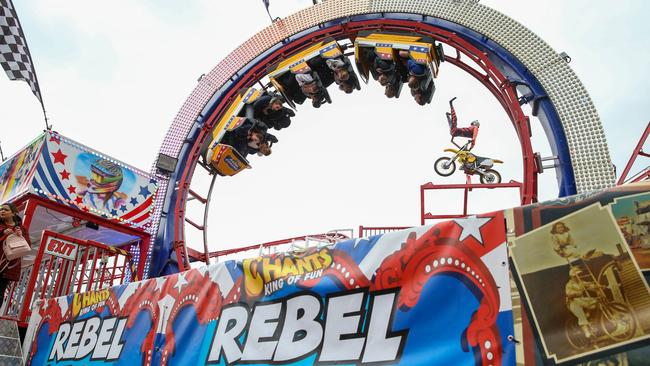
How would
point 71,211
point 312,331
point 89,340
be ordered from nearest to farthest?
point 312,331, point 89,340, point 71,211

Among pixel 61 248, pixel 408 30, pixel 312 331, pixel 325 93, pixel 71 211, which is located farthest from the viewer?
pixel 325 93

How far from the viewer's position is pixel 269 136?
973 centimetres

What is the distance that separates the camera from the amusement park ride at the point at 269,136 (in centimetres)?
672

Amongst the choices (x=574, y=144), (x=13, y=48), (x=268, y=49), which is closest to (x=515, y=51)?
(x=574, y=144)

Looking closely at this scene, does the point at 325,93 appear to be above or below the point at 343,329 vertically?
above

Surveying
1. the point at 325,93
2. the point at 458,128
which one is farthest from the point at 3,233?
the point at 458,128

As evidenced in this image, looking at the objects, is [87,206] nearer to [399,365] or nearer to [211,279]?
[211,279]

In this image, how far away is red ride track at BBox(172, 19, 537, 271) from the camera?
7.16 meters

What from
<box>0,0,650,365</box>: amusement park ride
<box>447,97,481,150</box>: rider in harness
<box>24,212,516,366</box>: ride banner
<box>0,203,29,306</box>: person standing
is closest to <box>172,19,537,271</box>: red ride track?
<box>0,0,650,365</box>: amusement park ride

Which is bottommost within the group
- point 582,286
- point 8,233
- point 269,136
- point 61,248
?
point 582,286

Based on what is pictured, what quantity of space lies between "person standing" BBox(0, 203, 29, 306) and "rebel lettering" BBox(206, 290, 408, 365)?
308 cm

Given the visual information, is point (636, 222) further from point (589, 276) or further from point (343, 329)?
point (343, 329)

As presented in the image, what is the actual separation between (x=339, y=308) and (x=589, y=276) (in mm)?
1419

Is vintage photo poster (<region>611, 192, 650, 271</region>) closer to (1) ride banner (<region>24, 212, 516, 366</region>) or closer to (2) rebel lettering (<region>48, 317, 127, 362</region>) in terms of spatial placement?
(1) ride banner (<region>24, 212, 516, 366</region>)
